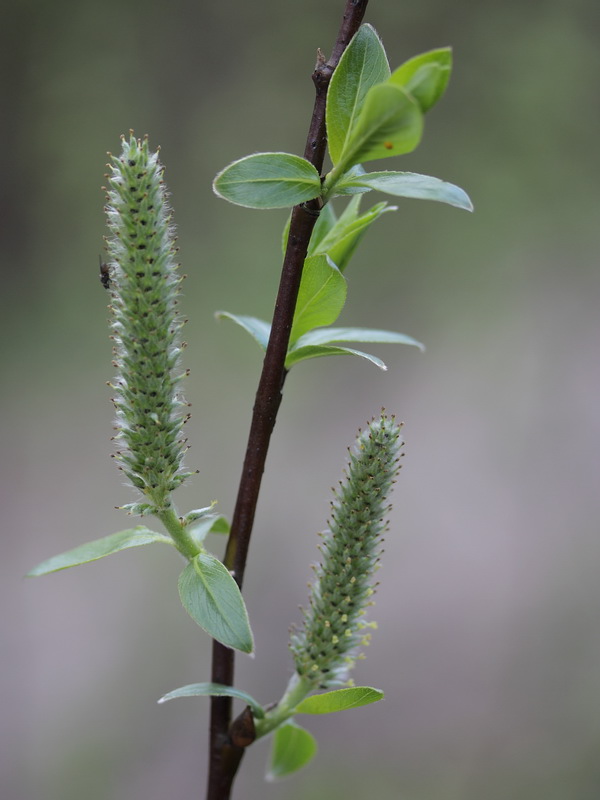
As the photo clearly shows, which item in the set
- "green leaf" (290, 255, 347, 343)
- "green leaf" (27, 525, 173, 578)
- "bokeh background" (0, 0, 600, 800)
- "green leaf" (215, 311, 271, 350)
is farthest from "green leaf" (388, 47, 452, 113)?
"bokeh background" (0, 0, 600, 800)

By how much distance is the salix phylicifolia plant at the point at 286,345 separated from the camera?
18.4 inches

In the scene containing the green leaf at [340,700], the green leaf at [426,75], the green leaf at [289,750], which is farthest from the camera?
the green leaf at [289,750]

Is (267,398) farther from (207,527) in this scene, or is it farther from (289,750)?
(289,750)

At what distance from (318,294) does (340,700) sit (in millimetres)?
298

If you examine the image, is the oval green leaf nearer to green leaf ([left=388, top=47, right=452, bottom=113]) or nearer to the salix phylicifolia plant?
the salix phylicifolia plant

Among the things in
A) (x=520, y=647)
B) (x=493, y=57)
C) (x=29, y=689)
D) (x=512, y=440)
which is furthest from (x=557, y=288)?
(x=29, y=689)

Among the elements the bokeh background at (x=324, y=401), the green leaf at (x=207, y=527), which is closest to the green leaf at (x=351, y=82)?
the green leaf at (x=207, y=527)

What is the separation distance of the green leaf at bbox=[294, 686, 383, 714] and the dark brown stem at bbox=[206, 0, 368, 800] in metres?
0.07

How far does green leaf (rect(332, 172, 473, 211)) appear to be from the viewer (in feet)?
1.51

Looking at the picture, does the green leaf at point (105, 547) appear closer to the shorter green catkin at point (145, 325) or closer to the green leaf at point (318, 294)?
the shorter green catkin at point (145, 325)

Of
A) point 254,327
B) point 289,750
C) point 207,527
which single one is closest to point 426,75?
point 254,327

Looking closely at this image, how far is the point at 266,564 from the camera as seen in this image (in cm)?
201

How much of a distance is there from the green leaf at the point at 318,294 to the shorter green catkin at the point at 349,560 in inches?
3.5

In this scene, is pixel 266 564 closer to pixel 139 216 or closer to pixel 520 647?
pixel 520 647
